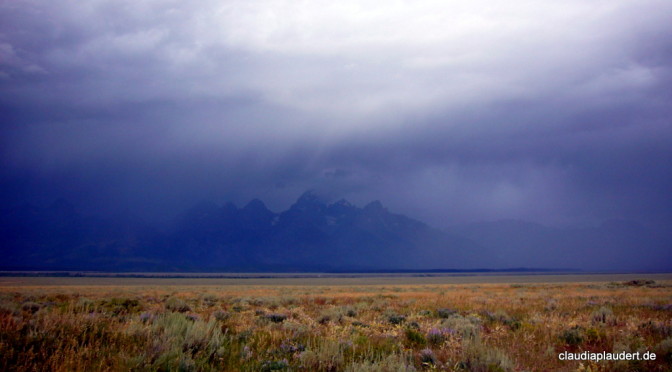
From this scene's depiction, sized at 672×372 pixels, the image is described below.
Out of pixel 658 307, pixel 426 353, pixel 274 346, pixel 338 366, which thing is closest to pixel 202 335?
pixel 274 346

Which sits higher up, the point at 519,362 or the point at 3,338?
the point at 3,338

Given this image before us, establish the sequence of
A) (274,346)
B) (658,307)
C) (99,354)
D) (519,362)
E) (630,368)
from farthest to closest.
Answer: (658,307), (274,346), (519,362), (630,368), (99,354)

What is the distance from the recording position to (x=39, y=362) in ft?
19.7

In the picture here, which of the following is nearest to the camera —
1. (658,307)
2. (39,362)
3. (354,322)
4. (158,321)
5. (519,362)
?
(39,362)

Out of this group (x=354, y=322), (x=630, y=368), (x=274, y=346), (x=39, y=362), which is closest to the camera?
(x=39, y=362)

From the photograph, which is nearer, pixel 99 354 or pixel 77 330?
pixel 99 354

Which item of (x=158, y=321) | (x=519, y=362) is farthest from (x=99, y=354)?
(x=519, y=362)

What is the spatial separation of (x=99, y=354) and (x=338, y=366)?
3.77 m

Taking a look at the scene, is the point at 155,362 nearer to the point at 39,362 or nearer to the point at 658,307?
the point at 39,362

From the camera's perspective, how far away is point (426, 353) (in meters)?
7.54

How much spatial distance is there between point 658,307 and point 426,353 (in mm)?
13996

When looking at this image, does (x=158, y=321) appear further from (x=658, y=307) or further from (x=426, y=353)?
(x=658, y=307)

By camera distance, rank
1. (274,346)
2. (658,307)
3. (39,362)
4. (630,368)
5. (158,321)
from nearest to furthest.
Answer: (39,362), (630,368), (274,346), (158,321), (658,307)

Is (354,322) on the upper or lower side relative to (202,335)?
lower
